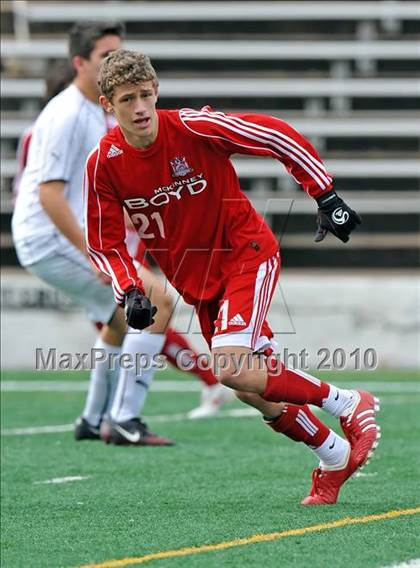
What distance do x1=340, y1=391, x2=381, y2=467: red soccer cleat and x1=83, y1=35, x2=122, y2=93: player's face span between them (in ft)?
8.83

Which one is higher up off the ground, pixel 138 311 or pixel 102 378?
pixel 138 311

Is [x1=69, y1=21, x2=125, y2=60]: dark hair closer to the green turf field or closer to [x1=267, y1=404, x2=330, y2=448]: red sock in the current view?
the green turf field

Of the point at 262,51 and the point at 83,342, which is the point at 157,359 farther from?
the point at 262,51

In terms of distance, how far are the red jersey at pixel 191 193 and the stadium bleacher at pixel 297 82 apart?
33.4ft

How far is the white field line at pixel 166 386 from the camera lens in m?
10.1

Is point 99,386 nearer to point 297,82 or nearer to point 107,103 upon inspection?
point 107,103

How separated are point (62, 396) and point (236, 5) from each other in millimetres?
8346

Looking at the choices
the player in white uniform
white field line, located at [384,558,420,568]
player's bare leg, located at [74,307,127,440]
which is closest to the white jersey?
the player in white uniform

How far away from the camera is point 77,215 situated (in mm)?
6973

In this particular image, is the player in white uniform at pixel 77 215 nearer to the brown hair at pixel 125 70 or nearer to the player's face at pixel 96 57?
the player's face at pixel 96 57

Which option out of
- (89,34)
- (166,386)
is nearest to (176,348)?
(89,34)

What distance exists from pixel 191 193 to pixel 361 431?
43.1 inches

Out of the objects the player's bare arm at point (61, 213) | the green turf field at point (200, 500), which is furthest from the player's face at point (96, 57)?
the green turf field at point (200, 500)

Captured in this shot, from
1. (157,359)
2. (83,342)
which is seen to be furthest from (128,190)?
(83,342)
